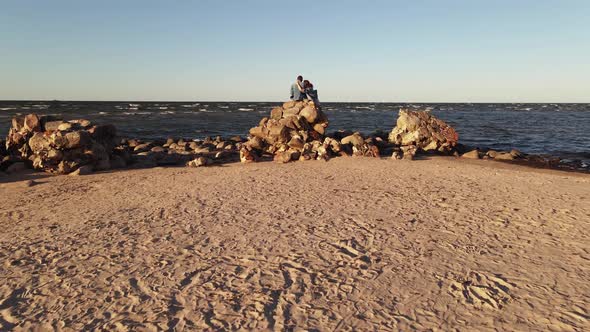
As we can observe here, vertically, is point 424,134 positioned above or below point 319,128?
below

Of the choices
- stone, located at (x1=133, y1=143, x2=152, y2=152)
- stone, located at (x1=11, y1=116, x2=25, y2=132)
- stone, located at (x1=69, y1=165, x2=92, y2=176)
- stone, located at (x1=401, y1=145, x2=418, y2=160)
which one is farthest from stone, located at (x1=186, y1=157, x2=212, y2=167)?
stone, located at (x1=401, y1=145, x2=418, y2=160)

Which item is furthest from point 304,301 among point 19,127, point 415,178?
point 19,127

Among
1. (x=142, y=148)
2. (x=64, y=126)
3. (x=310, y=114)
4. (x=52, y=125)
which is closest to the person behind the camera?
(x=64, y=126)

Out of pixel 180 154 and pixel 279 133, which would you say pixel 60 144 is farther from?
pixel 279 133

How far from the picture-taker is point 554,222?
337 inches

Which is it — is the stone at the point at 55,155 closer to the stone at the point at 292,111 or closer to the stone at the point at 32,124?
the stone at the point at 32,124

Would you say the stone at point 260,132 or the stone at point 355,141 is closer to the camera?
the stone at point 355,141

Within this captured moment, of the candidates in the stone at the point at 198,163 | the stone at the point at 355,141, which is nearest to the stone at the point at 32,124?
the stone at the point at 198,163

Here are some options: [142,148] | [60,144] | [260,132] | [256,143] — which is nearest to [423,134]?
[260,132]

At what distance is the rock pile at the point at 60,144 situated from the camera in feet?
48.5

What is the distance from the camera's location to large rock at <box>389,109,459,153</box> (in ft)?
67.3

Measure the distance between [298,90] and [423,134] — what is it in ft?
24.6

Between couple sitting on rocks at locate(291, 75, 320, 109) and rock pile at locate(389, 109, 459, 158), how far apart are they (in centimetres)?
530

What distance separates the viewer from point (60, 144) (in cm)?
1484
